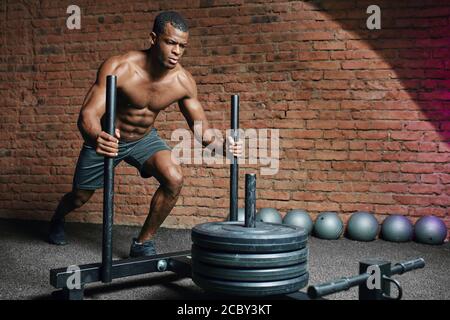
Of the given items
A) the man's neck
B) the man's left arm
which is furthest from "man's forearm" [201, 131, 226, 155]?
the man's neck

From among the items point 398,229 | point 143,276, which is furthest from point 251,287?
point 398,229

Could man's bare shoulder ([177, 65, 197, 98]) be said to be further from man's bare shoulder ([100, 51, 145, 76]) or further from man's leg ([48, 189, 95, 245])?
man's leg ([48, 189, 95, 245])

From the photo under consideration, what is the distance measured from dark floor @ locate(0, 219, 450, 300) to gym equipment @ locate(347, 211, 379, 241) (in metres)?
0.06

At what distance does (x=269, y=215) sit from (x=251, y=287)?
216cm

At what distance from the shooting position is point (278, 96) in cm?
417

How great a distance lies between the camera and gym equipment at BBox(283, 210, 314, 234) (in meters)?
3.87

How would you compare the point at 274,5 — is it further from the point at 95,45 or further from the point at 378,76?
the point at 95,45

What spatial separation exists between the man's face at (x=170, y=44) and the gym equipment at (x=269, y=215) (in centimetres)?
166

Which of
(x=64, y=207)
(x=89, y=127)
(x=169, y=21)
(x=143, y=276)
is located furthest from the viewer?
(x=64, y=207)

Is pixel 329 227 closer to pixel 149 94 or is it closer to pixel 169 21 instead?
pixel 149 94

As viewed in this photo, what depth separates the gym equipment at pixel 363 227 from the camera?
376 centimetres

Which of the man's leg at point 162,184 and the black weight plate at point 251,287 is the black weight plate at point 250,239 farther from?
the man's leg at point 162,184

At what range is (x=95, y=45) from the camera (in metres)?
4.53

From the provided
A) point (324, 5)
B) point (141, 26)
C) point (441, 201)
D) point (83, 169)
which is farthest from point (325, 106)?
point (83, 169)
